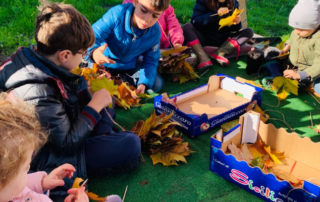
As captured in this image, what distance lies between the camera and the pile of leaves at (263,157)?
6.28 feet

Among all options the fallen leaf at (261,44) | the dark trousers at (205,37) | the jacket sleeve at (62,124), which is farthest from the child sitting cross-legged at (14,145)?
the fallen leaf at (261,44)

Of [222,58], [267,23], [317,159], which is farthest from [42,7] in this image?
[267,23]

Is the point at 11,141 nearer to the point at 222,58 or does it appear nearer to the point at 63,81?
the point at 63,81

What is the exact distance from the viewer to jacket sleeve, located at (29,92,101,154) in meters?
1.51

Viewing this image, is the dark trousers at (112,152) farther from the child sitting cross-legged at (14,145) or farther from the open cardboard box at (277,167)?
the child sitting cross-legged at (14,145)

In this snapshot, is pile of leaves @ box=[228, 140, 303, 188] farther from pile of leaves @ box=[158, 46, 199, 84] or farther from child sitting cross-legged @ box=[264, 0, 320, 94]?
pile of leaves @ box=[158, 46, 199, 84]

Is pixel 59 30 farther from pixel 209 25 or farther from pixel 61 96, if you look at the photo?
pixel 209 25

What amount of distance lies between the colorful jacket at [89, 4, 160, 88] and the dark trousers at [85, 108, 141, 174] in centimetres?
100

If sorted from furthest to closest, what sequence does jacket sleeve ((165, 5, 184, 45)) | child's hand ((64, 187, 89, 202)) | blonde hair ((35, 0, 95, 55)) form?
jacket sleeve ((165, 5, 184, 45)), blonde hair ((35, 0, 95, 55)), child's hand ((64, 187, 89, 202))

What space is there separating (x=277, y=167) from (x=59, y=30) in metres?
1.49

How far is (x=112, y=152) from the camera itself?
1812mm

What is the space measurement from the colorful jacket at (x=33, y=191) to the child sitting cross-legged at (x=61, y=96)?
0.59 feet

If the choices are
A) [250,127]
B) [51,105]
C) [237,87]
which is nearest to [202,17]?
[237,87]

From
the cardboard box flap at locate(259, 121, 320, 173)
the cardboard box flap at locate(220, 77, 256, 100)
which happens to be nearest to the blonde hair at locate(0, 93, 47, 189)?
the cardboard box flap at locate(259, 121, 320, 173)
